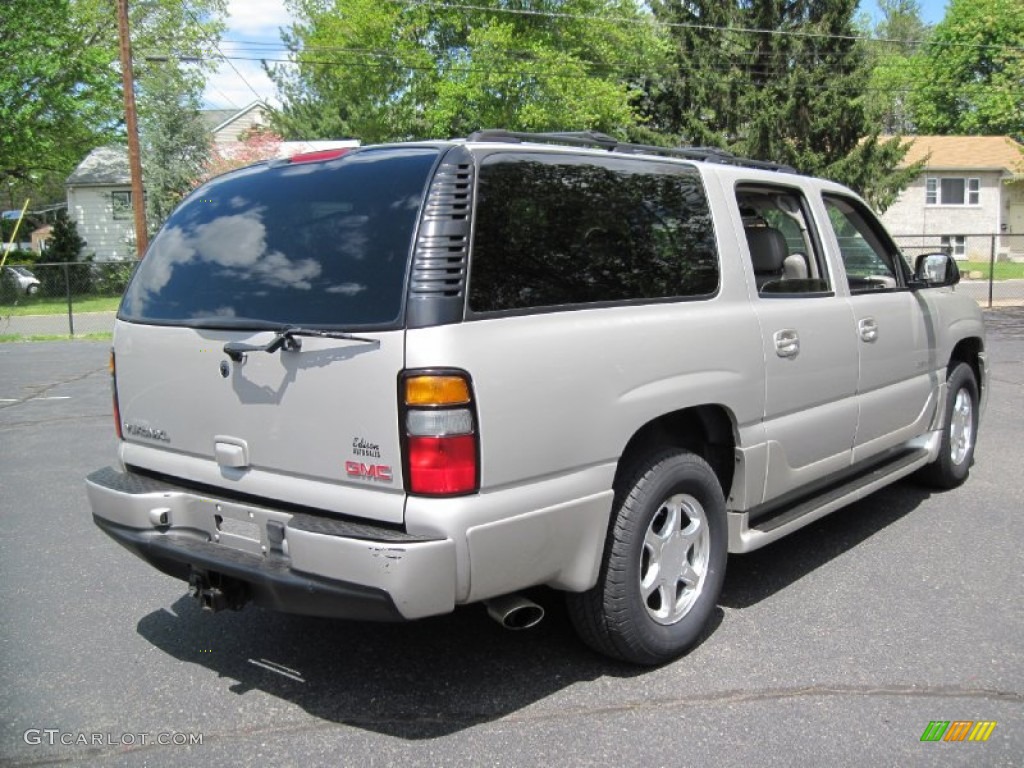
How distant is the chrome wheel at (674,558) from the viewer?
3682mm

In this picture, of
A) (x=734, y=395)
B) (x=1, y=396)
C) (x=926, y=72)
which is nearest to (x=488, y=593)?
(x=734, y=395)

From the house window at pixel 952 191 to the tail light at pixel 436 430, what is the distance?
142 ft

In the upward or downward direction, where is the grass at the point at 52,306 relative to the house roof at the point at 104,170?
downward

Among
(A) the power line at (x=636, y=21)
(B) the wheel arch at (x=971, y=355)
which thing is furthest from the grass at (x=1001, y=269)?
(B) the wheel arch at (x=971, y=355)

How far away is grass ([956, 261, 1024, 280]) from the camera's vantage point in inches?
1228

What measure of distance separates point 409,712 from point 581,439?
1196 mm

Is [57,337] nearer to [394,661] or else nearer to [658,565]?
[394,661]

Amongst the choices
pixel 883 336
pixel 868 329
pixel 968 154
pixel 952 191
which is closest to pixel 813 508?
pixel 868 329

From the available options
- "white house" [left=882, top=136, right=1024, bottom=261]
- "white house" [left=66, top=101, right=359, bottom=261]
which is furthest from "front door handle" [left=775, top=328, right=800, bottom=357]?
"white house" [left=66, top=101, right=359, bottom=261]

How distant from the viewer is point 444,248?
298 centimetres

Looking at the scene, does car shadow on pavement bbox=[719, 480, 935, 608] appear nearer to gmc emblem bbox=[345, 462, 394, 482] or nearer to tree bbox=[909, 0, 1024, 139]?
gmc emblem bbox=[345, 462, 394, 482]

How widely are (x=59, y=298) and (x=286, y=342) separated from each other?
27769 mm

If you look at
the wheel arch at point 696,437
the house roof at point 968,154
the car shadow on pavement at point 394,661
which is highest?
the house roof at point 968,154

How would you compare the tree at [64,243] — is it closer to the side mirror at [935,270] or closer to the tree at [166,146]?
the tree at [166,146]
